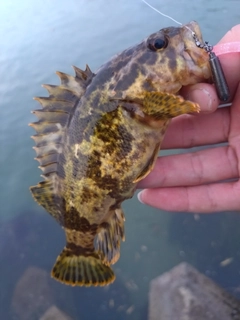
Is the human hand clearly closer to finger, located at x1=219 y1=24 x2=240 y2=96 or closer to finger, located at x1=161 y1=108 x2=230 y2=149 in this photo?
finger, located at x1=161 y1=108 x2=230 y2=149

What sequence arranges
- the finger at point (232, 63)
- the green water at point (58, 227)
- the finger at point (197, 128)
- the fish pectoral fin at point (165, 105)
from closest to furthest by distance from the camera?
1. the fish pectoral fin at point (165, 105)
2. the finger at point (232, 63)
3. the finger at point (197, 128)
4. the green water at point (58, 227)

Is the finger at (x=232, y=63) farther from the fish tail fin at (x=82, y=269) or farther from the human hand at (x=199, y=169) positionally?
the fish tail fin at (x=82, y=269)

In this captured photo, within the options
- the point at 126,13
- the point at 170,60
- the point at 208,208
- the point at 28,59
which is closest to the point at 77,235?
the point at 208,208

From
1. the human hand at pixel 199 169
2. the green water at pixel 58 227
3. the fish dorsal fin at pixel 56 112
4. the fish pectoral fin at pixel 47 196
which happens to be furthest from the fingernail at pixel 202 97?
the green water at pixel 58 227

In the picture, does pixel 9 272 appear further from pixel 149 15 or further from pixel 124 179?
pixel 149 15

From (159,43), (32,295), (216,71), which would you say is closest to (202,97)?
(216,71)

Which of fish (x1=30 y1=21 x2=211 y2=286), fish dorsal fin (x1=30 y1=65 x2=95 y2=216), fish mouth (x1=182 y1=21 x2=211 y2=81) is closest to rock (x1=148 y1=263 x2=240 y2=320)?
fish (x1=30 y1=21 x2=211 y2=286)

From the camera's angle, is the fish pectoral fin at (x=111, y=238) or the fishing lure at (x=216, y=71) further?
the fish pectoral fin at (x=111, y=238)
